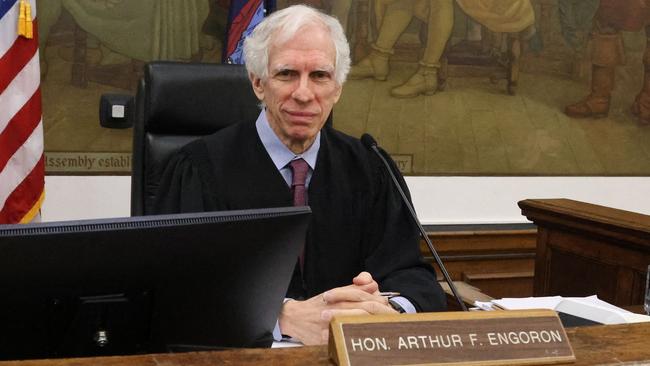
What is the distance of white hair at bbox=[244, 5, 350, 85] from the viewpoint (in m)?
2.67

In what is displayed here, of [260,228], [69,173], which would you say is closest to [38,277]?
[260,228]

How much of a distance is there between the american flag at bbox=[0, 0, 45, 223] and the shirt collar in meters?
2.01

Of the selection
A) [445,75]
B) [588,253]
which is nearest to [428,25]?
[445,75]

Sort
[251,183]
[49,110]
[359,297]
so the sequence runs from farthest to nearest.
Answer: [49,110] → [251,183] → [359,297]

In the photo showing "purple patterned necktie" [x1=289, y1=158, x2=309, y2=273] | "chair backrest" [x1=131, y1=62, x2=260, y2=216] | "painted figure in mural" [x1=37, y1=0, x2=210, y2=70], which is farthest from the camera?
"painted figure in mural" [x1=37, y1=0, x2=210, y2=70]

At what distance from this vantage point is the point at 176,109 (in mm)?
3121

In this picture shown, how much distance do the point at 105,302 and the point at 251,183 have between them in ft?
4.52

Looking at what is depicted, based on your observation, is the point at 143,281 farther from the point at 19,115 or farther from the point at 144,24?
the point at 144,24

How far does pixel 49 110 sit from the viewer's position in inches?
191

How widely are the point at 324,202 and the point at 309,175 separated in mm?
102

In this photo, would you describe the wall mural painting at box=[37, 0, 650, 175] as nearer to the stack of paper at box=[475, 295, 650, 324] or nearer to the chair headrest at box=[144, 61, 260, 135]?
the chair headrest at box=[144, 61, 260, 135]

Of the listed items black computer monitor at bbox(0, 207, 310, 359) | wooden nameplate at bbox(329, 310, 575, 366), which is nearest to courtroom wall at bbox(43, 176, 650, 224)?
black computer monitor at bbox(0, 207, 310, 359)

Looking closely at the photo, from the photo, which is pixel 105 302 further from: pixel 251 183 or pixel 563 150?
pixel 563 150

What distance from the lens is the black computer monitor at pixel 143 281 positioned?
52.1 inches
